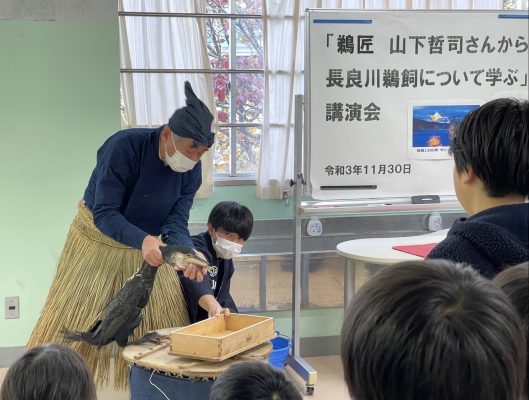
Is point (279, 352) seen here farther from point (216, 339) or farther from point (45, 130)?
point (45, 130)

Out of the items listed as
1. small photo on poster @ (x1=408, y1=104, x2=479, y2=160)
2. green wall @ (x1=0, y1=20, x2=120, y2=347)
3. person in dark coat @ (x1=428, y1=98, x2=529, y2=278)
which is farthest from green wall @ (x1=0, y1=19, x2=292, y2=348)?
person in dark coat @ (x1=428, y1=98, x2=529, y2=278)

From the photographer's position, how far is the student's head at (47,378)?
1428mm

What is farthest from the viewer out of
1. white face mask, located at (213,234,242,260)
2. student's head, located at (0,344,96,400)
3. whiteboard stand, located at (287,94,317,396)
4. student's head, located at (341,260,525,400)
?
whiteboard stand, located at (287,94,317,396)

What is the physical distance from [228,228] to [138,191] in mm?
565

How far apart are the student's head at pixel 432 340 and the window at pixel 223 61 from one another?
10.0 ft

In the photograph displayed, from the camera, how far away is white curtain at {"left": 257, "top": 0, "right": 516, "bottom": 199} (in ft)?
12.4

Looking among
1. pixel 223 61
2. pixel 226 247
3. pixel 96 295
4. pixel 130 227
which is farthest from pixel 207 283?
pixel 223 61

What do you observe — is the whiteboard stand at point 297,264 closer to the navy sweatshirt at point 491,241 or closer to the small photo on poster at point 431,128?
the small photo on poster at point 431,128

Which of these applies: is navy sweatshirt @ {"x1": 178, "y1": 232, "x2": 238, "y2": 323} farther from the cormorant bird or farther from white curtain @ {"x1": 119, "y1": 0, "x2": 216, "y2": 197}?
white curtain @ {"x1": 119, "y1": 0, "x2": 216, "y2": 197}

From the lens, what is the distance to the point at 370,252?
11.1 feet

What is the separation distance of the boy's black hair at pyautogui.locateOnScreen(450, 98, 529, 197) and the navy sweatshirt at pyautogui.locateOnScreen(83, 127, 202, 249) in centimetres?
137

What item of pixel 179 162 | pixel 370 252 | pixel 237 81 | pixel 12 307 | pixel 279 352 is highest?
pixel 237 81

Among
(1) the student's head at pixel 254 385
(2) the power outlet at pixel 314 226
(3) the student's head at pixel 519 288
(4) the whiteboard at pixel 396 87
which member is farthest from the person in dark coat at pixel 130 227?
(3) the student's head at pixel 519 288

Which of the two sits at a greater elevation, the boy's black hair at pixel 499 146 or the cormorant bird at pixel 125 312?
the boy's black hair at pixel 499 146
